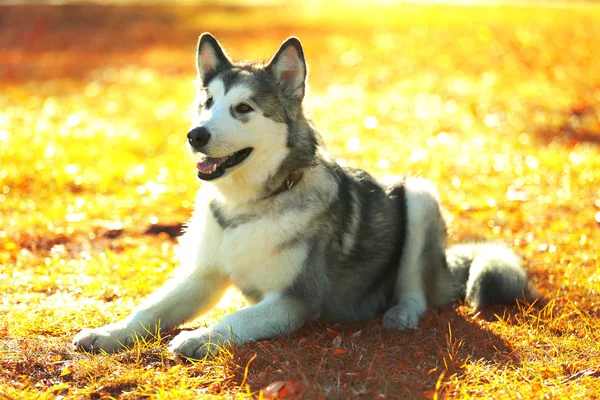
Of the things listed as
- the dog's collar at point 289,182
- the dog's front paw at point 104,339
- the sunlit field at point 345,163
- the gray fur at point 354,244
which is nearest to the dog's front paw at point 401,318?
the sunlit field at point 345,163

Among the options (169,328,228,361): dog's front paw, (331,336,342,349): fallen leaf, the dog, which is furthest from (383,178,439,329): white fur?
(169,328,228,361): dog's front paw

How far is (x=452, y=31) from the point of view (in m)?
22.0

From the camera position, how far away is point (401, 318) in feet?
18.0

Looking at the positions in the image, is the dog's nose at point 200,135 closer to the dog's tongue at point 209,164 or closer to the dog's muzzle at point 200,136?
the dog's muzzle at point 200,136

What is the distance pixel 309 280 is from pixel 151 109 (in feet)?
35.7

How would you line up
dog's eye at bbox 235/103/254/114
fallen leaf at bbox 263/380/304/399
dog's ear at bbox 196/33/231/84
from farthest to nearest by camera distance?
dog's ear at bbox 196/33/231/84 → dog's eye at bbox 235/103/254/114 → fallen leaf at bbox 263/380/304/399

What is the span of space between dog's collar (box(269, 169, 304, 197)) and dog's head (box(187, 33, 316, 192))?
0.33 feet

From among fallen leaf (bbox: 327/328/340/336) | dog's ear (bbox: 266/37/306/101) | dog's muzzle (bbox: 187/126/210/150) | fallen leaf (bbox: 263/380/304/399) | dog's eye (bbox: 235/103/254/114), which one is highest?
dog's ear (bbox: 266/37/306/101)

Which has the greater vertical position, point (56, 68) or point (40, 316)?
point (56, 68)

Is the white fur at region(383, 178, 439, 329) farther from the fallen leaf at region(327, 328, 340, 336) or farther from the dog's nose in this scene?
the dog's nose

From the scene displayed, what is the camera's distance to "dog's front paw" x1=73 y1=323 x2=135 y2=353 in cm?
475

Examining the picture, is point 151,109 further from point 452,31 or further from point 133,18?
point 133,18

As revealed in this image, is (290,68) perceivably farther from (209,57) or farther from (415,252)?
(415,252)

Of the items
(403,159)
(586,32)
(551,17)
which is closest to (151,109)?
(403,159)
